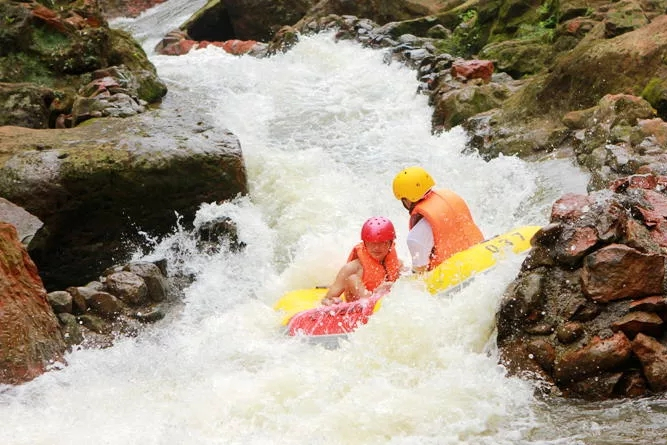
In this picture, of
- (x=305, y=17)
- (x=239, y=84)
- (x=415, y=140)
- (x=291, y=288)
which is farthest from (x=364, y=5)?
(x=291, y=288)

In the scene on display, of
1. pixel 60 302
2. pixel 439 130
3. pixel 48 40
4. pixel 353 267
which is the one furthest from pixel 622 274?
pixel 48 40

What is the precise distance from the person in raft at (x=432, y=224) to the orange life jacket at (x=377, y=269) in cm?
34

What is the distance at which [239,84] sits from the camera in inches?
588

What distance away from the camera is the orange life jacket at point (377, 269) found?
648 cm

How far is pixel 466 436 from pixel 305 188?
601 centimetres

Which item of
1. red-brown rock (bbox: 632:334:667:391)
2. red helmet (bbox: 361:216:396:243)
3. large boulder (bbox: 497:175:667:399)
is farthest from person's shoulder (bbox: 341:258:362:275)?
red-brown rock (bbox: 632:334:667:391)

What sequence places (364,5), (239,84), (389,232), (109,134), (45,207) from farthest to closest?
(364,5) < (239,84) < (109,134) < (45,207) < (389,232)

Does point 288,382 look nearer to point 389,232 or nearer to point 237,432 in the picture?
point 237,432

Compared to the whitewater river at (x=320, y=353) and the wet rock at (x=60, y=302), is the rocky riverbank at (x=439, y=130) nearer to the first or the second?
the wet rock at (x=60, y=302)

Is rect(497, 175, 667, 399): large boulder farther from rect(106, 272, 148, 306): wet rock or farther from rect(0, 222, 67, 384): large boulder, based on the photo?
rect(106, 272, 148, 306): wet rock

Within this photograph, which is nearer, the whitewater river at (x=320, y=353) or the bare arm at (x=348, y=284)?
the whitewater river at (x=320, y=353)

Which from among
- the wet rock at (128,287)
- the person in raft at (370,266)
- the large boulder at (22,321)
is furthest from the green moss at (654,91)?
the large boulder at (22,321)

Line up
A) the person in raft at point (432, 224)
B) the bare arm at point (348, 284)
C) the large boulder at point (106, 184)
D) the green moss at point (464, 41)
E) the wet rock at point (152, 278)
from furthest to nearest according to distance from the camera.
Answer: the green moss at point (464, 41)
the large boulder at point (106, 184)
the wet rock at point (152, 278)
the bare arm at point (348, 284)
the person in raft at point (432, 224)

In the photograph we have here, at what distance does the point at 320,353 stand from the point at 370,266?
112cm
